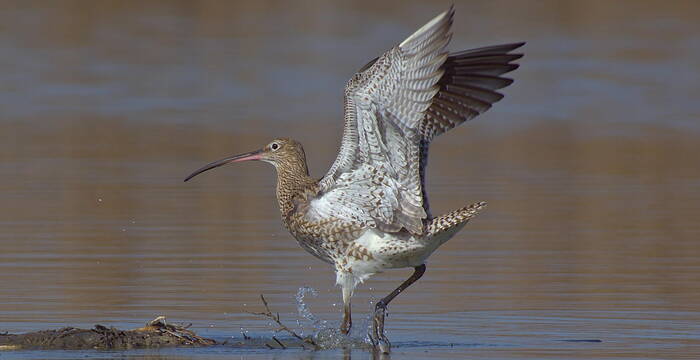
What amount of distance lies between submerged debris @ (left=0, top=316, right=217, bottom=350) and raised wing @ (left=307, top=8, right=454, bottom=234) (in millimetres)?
1189

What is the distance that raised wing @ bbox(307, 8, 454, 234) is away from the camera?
8984 millimetres

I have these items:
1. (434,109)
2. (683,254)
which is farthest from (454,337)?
(683,254)

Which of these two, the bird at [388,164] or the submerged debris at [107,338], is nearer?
the submerged debris at [107,338]

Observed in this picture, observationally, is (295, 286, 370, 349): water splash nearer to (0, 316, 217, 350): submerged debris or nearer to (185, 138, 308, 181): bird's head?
(0, 316, 217, 350): submerged debris

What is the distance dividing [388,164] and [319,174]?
664cm

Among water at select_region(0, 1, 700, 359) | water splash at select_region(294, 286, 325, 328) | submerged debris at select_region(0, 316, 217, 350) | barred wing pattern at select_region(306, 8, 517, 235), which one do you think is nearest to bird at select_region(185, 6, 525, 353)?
barred wing pattern at select_region(306, 8, 517, 235)

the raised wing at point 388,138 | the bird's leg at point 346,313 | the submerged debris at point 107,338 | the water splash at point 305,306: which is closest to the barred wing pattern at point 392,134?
the raised wing at point 388,138

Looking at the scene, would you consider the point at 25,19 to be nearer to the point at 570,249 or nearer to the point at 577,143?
the point at 577,143

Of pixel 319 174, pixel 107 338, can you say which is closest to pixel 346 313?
pixel 107 338

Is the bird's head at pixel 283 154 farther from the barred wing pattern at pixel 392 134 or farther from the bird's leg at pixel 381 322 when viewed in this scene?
the bird's leg at pixel 381 322

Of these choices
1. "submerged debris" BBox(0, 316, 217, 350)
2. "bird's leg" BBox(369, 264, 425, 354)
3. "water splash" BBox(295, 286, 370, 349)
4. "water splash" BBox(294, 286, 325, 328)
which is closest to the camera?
"submerged debris" BBox(0, 316, 217, 350)

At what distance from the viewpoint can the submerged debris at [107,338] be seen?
8.72m

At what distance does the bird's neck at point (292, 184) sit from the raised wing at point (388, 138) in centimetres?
15

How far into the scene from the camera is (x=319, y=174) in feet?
52.3
